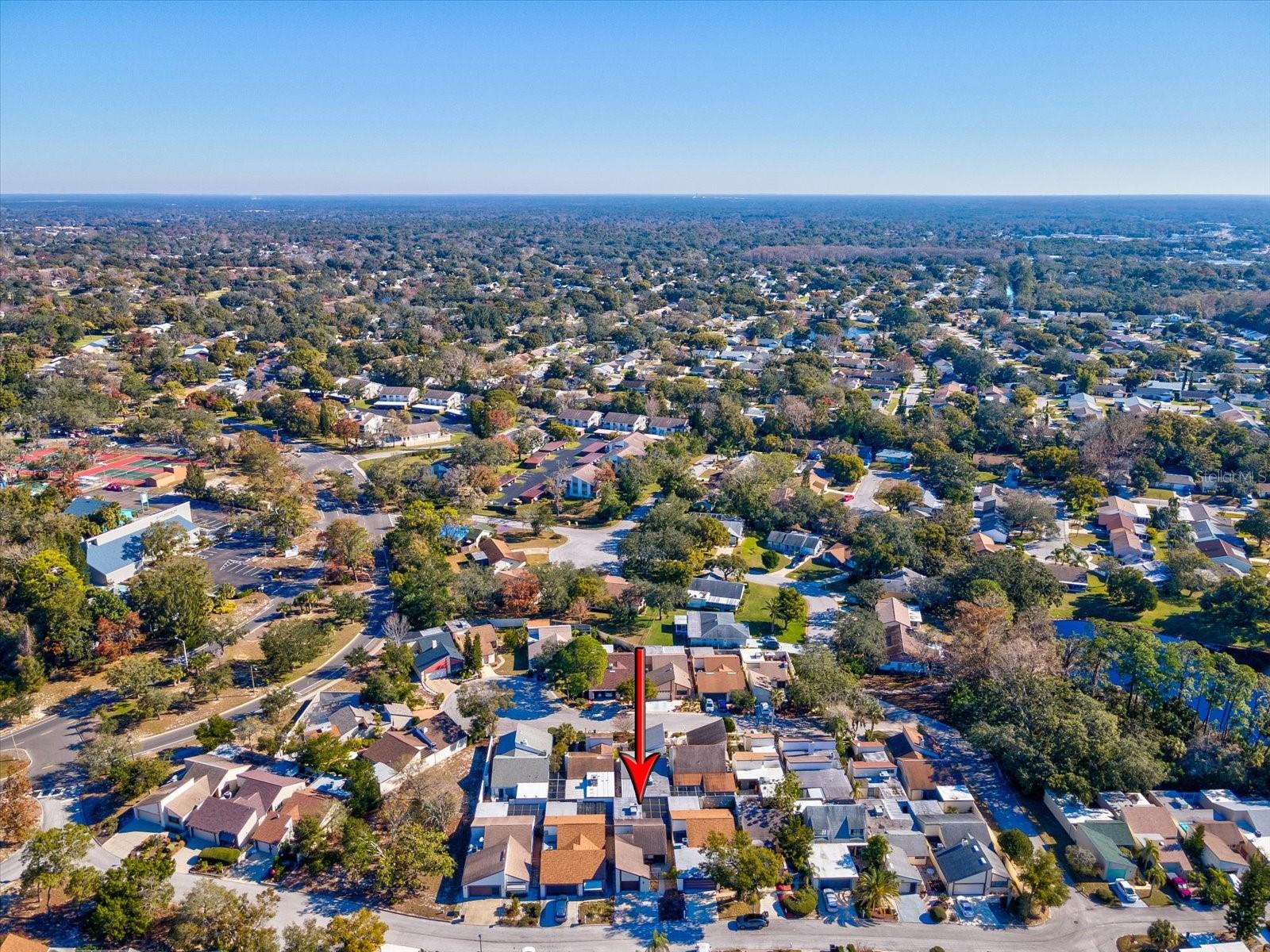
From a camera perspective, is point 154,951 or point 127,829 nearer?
point 154,951

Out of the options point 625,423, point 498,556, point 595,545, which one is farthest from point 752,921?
point 625,423

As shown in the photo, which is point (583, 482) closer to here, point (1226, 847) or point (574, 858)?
point (574, 858)

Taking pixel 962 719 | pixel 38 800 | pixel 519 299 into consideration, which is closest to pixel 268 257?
pixel 519 299

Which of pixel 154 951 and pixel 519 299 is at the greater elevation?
pixel 519 299

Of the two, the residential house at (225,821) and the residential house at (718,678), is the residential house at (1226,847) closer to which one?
the residential house at (718,678)

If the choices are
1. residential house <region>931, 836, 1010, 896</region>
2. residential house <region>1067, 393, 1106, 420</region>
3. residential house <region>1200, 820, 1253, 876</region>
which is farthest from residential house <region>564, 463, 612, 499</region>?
residential house <region>1067, 393, 1106, 420</region>

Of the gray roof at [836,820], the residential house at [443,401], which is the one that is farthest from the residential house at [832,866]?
the residential house at [443,401]

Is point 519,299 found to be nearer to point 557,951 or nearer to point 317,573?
point 317,573
